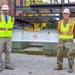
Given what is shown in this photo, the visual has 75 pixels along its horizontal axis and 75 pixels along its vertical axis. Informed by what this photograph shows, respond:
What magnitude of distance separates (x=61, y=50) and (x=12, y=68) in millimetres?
1676

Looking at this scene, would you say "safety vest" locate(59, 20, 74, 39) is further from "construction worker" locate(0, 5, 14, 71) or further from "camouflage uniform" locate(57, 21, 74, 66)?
"construction worker" locate(0, 5, 14, 71)

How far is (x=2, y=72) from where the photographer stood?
26.9 feet

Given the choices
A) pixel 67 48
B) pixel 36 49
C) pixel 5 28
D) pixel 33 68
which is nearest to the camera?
pixel 67 48

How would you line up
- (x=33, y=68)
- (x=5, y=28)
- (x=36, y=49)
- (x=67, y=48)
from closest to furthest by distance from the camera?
(x=67, y=48)
(x=5, y=28)
(x=33, y=68)
(x=36, y=49)

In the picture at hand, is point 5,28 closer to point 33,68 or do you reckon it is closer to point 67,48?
point 33,68

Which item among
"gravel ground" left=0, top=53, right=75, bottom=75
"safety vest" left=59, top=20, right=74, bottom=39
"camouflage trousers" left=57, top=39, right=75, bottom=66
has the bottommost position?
"gravel ground" left=0, top=53, right=75, bottom=75

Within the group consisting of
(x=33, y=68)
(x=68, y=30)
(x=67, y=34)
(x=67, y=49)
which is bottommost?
(x=33, y=68)

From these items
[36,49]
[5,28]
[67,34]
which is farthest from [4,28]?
[36,49]

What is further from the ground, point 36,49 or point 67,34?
point 67,34

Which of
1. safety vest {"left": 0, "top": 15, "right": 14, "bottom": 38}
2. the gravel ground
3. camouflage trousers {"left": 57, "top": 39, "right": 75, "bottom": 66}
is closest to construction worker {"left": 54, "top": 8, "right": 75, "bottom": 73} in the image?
camouflage trousers {"left": 57, "top": 39, "right": 75, "bottom": 66}

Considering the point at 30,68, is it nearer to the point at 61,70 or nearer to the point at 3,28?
the point at 61,70

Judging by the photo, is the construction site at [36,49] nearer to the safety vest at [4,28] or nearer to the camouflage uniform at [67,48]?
the camouflage uniform at [67,48]

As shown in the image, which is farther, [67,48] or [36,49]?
[36,49]

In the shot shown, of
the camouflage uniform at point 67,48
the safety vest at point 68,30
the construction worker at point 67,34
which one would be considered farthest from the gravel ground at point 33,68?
the safety vest at point 68,30
